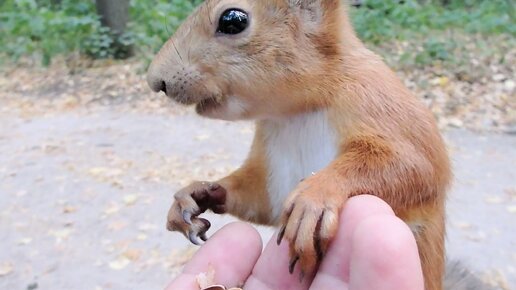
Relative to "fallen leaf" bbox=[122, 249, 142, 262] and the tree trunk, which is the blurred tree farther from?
"fallen leaf" bbox=[122, 249, 142, 262]

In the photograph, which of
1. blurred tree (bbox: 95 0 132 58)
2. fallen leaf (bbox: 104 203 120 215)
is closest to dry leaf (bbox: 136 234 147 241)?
fallen leaf (bbox: 104 203 120 215)

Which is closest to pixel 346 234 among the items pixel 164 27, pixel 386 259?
pixel 386 259

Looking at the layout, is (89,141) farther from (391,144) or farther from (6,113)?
(391,144)

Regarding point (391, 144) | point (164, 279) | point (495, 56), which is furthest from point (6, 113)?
point (391, 144)

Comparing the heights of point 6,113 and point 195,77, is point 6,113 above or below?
below

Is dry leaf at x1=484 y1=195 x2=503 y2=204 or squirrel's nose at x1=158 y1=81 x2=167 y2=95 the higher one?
squirrel's nose at x1=158 y1=81 x2=167 y2=95

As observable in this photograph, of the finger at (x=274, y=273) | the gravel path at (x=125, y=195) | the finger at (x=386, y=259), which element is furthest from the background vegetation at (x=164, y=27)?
the finger at (x=386, y=259)
